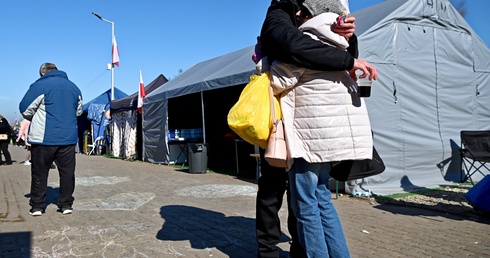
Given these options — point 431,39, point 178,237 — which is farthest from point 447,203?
point 178,237

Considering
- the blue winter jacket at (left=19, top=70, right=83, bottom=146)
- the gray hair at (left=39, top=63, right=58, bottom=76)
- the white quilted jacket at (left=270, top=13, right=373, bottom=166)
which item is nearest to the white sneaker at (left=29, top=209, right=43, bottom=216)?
the blue winter jacket at (left=19, top=70, right=83, bottom=146)

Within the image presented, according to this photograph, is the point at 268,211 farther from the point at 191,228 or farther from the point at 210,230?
the point at 191,228

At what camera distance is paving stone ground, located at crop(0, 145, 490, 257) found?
3586mm

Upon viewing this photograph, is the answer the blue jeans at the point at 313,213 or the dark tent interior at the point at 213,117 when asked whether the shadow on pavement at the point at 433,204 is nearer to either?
the blue jeans at the point at 313,213

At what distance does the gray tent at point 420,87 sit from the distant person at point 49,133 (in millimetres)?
4369

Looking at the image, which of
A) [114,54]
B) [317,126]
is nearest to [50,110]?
[317,126]

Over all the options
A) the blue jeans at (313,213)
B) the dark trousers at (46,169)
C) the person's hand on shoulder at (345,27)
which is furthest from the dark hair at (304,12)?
the dark trousers at (46,169)

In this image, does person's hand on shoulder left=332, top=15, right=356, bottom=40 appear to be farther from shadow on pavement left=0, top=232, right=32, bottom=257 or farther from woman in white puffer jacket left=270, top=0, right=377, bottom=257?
shadow on pavement left=0, top=232, right=32, bottom=257

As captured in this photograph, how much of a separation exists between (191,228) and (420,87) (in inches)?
224

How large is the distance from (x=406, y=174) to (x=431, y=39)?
2848 millimetres

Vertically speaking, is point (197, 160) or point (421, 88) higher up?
point (421, 88)

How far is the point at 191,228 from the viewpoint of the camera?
Answer: 171 inches

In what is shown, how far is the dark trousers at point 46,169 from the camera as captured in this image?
508 centimetres

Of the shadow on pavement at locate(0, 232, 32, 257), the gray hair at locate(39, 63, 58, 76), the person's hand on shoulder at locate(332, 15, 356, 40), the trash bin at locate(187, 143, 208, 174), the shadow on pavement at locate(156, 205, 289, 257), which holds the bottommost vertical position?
the shadow on pavement at locate(156, 205, 289, 257)
